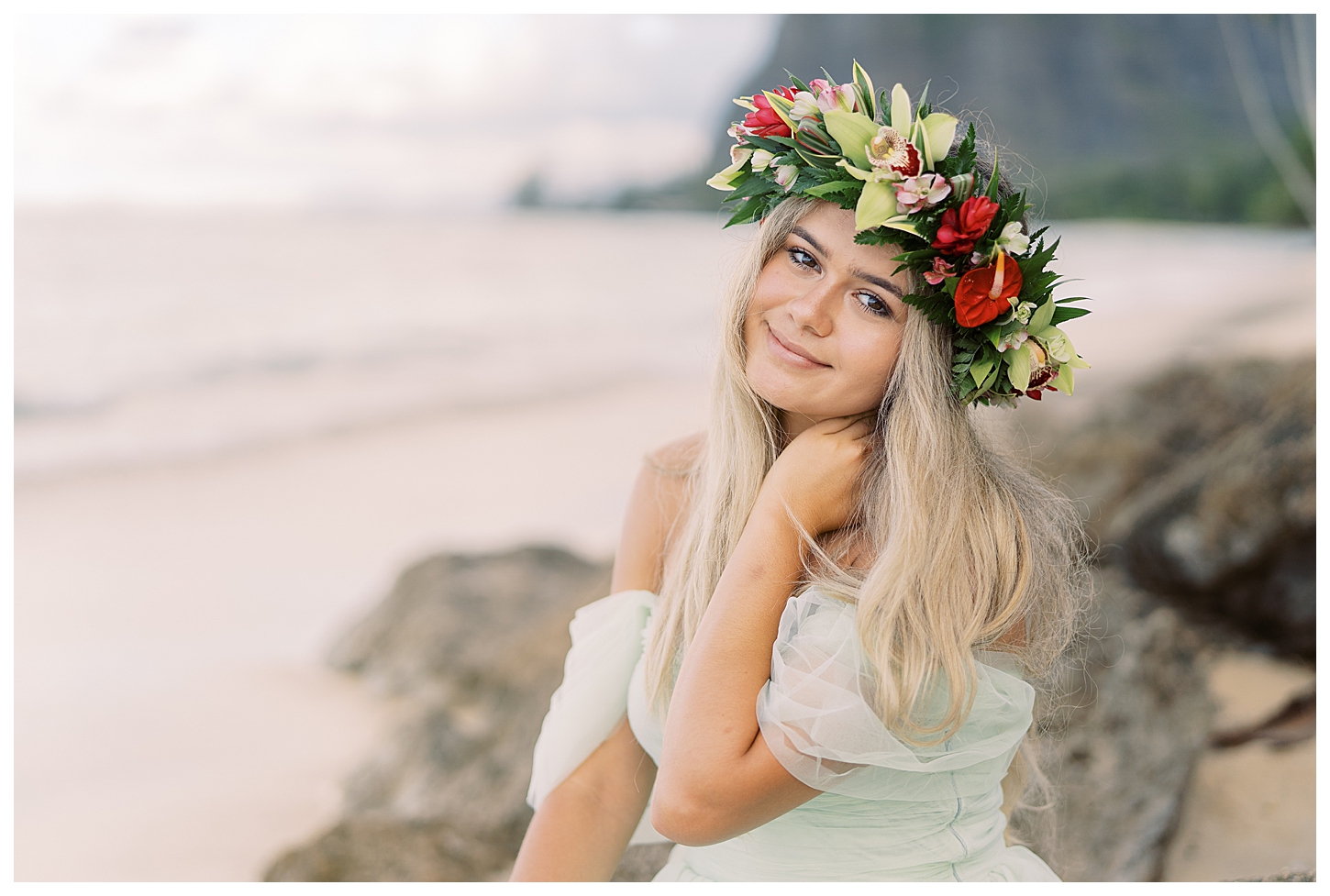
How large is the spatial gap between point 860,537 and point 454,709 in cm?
278

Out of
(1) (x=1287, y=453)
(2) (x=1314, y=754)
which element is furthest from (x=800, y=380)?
(1) (x=1287, y=453)

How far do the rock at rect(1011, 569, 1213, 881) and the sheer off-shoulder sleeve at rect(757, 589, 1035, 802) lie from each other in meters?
1.08

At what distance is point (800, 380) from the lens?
1.40 meters

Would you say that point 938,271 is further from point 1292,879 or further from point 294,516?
point 294,516

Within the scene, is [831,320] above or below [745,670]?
above

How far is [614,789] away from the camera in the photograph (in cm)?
168

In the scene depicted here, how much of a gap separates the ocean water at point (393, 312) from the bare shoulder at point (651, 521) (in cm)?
958

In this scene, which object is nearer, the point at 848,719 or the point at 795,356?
the point at 848,719

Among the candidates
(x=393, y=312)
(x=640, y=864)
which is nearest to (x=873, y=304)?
(x=640, y=864)

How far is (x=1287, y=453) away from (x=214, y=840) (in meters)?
4.67

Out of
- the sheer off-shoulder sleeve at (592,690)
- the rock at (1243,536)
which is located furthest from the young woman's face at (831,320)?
the rock at (1243,536)

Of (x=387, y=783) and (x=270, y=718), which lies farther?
(x=270, y=718)

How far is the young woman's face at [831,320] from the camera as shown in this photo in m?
1.37

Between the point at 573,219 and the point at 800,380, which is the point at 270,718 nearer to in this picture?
the point at 800,380
